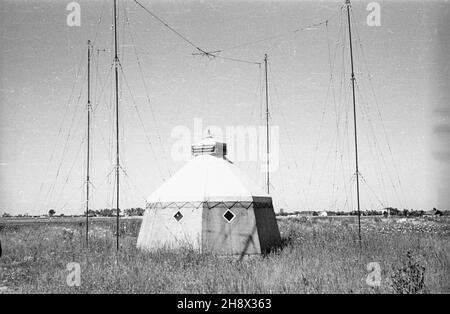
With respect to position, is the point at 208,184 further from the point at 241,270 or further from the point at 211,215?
the point at 241,270

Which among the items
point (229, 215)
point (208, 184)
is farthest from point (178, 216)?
point (229, 215)

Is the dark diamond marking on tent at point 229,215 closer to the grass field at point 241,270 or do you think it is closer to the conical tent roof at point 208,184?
the conical tent roof at point 208,184

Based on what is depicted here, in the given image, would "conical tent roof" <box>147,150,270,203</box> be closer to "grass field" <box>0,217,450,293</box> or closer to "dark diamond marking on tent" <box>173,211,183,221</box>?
"dark diamond marking on tent" <box>173,211,183,221</box>

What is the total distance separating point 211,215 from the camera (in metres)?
14.7

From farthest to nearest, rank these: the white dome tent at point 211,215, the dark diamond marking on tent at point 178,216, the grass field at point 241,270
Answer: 1. the dark diamond marking on tent at point 178,216
2. the white dome tent at point 211,215
3. the grass field at point 241,270

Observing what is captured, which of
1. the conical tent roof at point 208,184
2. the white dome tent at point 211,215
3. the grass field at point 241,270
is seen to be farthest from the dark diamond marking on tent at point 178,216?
the grass field at point 241,270

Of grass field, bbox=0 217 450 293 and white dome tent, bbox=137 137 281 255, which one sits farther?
white dome tent, bbox=137 137 281 255

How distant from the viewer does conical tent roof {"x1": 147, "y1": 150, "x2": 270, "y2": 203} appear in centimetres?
1521

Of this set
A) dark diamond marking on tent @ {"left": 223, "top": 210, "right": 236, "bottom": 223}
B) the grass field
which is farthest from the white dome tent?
the grass field

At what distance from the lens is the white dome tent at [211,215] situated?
14508mm

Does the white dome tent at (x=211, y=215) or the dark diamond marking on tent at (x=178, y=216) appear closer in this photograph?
the white dome tent at (x=211, y=215)

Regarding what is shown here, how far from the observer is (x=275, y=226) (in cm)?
1714

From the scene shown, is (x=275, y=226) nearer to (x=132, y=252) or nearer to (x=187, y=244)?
(x=187, y=244)
